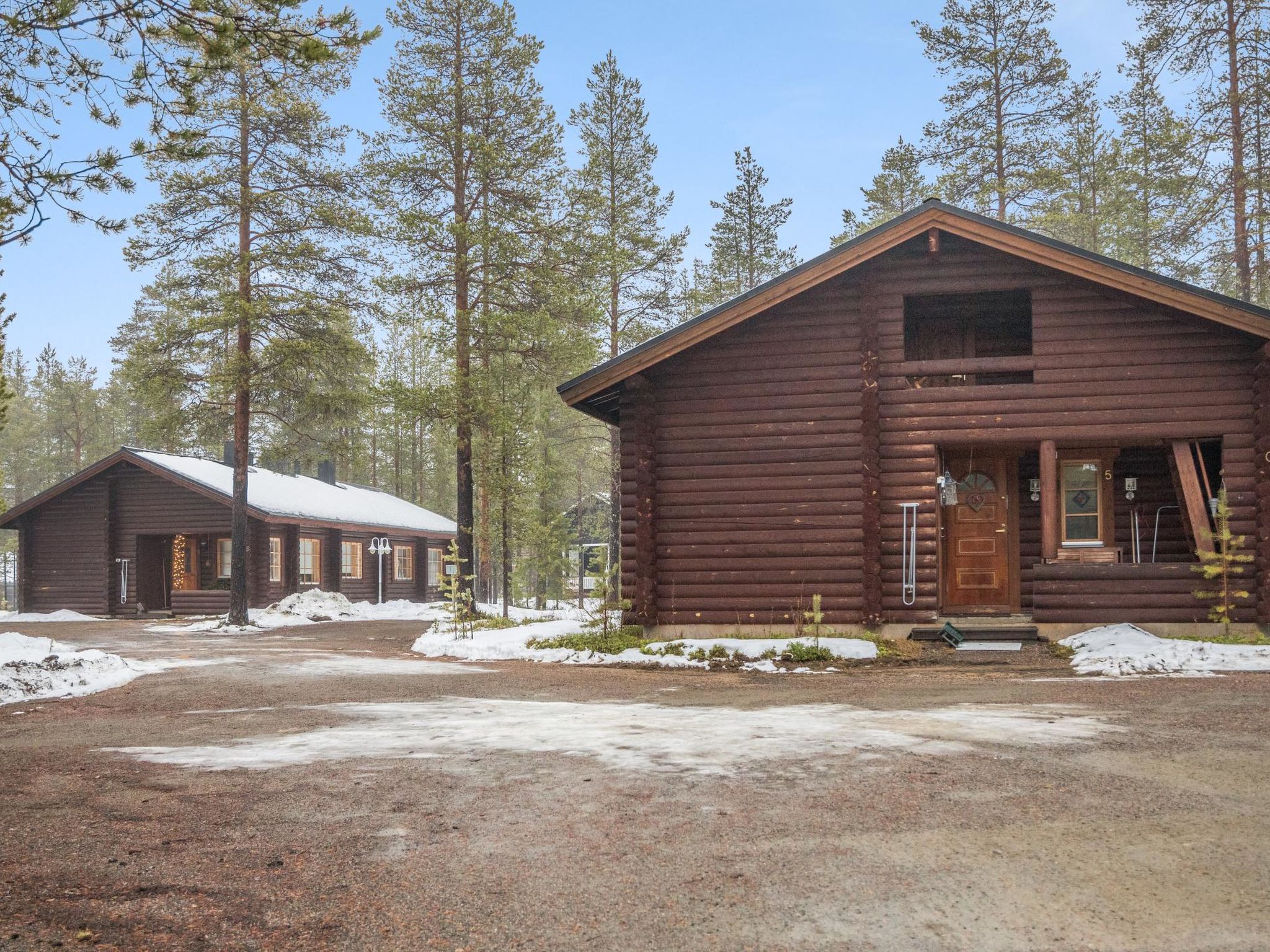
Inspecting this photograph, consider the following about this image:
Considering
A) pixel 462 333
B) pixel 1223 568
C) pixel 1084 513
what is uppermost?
pixel 462 333

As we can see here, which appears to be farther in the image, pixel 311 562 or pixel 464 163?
pixel 311 562

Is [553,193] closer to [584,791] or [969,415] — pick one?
[969,415]

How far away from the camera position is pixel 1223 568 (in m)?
13.3

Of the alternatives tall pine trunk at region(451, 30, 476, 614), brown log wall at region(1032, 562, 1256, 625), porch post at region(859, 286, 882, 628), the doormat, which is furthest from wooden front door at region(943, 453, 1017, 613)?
tall pine trunk at region(451, 30, 476, 614)

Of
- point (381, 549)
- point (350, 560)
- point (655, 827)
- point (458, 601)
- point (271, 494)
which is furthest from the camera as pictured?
point (350, 560)

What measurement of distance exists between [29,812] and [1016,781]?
572 cm

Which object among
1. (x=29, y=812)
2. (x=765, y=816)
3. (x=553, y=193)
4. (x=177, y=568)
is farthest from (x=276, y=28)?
(x=177, y=568)

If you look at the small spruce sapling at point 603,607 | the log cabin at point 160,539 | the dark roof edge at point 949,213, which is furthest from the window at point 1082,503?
the log cabin at point 160,539

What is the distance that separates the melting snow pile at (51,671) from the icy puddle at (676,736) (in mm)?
4657

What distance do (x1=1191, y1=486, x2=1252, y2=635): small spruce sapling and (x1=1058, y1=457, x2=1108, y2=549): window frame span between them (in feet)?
5.68

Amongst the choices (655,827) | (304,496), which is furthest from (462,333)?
(655,827)

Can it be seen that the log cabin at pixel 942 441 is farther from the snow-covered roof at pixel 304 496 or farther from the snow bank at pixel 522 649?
the snow-covered roof at pixel 304 496

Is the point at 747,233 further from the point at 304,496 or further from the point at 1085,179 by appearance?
the point at 304,496

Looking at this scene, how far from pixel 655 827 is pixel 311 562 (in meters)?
29.4
